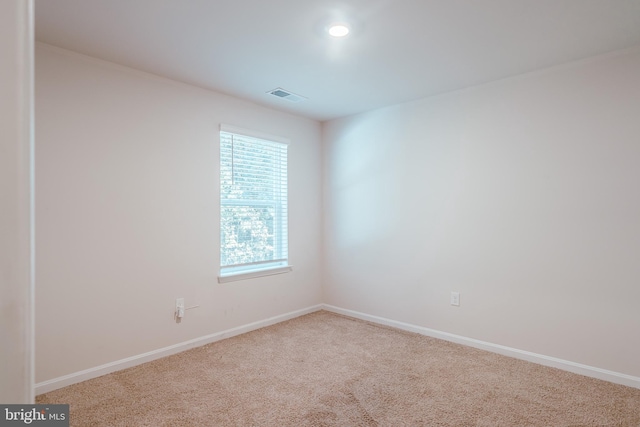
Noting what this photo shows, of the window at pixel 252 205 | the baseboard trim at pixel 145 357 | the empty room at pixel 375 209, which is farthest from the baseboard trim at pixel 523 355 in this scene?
the window at pixel 252 205

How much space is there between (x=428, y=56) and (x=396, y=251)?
1901 mm

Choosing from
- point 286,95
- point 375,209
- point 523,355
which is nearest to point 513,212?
point 523,355

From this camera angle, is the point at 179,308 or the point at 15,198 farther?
the point at 179,308

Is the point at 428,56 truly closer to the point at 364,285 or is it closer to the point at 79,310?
the point at 364,285

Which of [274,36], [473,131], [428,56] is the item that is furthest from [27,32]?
[473,131]

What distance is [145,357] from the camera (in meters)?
2.86

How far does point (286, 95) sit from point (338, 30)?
126 cm

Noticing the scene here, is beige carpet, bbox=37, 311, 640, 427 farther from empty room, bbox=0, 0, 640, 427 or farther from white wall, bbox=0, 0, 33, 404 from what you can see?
white wall, bbox=0, 0, 33, 404

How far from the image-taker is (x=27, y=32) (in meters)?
0.38

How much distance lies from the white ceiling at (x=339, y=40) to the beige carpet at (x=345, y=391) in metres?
2.33

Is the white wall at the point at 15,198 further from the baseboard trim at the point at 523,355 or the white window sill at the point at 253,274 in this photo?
the baseboard trim at the point at 523,355

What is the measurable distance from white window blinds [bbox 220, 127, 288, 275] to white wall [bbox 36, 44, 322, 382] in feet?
0.46

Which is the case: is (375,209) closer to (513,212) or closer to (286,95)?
(513,212)

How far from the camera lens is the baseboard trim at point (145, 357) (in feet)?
7.96
